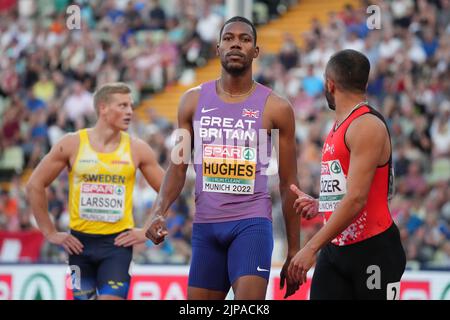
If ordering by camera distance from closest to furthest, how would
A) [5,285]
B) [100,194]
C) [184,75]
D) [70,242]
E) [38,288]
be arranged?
[70,242], [100,194], [38,288], [5,285], [184,75]

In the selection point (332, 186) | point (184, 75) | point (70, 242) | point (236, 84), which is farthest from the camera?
point (184, 75)

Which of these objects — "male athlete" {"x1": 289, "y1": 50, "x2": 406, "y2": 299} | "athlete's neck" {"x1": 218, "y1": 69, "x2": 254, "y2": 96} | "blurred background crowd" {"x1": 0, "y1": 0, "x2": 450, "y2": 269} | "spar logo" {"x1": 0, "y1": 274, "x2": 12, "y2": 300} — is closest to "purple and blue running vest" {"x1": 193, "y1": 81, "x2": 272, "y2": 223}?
"athlete's neck" {"x1": 218, "y1": 69, "x2": 254, "y2": 96}

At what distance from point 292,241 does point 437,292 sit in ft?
14.8

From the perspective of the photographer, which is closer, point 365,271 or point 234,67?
point 365,271

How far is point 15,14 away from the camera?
26.5 metres

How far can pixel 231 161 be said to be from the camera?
313 inches

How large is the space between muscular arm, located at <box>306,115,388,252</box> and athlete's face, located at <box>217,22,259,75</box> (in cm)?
121

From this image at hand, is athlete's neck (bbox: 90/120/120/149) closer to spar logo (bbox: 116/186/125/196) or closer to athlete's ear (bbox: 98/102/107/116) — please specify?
athlete's ear (bbox: 98/102/107/116)

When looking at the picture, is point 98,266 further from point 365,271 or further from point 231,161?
point 365,271

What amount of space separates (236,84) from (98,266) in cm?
258

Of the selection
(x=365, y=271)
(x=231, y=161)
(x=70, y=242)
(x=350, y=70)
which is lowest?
(x=365, y=271)

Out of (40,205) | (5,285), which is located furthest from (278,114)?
(5,285)
